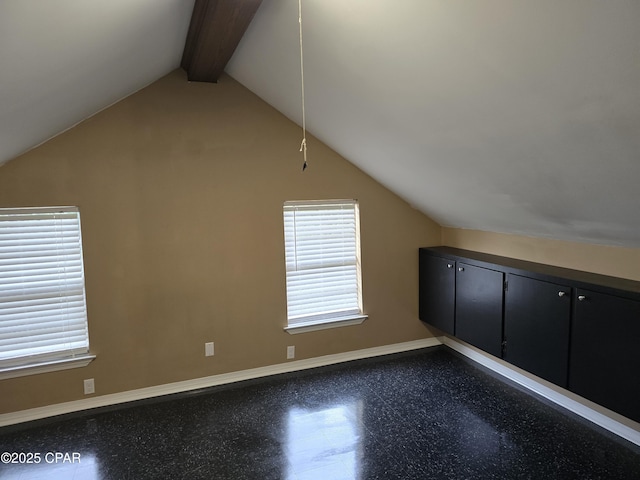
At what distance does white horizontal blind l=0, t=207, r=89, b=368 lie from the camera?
307 centimetres

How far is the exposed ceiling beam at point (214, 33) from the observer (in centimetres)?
206

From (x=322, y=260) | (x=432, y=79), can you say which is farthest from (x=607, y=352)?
(x=322, y=260)

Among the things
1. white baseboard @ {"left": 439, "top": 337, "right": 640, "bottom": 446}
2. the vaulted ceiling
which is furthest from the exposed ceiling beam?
white baseboard @ {"left": 439, "top": 337, "right": 640, "bottom": 446}

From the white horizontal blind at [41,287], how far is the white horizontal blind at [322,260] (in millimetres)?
1671

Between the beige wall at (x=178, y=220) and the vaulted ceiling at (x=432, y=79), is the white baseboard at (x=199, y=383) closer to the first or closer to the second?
the beige wall at (x=178, y=220)

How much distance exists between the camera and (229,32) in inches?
93.6

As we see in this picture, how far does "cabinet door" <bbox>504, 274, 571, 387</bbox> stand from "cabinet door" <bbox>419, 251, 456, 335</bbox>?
699 mm

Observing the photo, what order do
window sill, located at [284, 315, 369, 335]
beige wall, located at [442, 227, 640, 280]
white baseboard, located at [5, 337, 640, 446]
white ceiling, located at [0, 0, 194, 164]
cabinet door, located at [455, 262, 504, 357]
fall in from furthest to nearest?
window sill, located at [284, 315, 369, 335]
cabinet door, located at [455, 262, 504, 357]
white baseboard, located at [5, 337, 640, 446]
beige wall, located at [442, 227, 640, 280]
white ceiling, located at [0, 0, 194, 164]

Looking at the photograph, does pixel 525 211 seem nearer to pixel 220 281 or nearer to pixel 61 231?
pixel 220 281

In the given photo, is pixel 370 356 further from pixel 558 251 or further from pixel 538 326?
pixel 558 251

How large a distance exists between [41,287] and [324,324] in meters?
2.28

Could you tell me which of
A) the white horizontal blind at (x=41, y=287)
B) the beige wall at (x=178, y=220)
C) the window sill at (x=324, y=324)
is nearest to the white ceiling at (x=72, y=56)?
the beige wall at (x=178, y=220)

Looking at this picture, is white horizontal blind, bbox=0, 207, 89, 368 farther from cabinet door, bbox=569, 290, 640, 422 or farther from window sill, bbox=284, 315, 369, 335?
cabinet door, bbox=569, 290, 640, 422

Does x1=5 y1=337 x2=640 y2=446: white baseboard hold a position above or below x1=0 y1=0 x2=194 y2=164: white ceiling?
below
